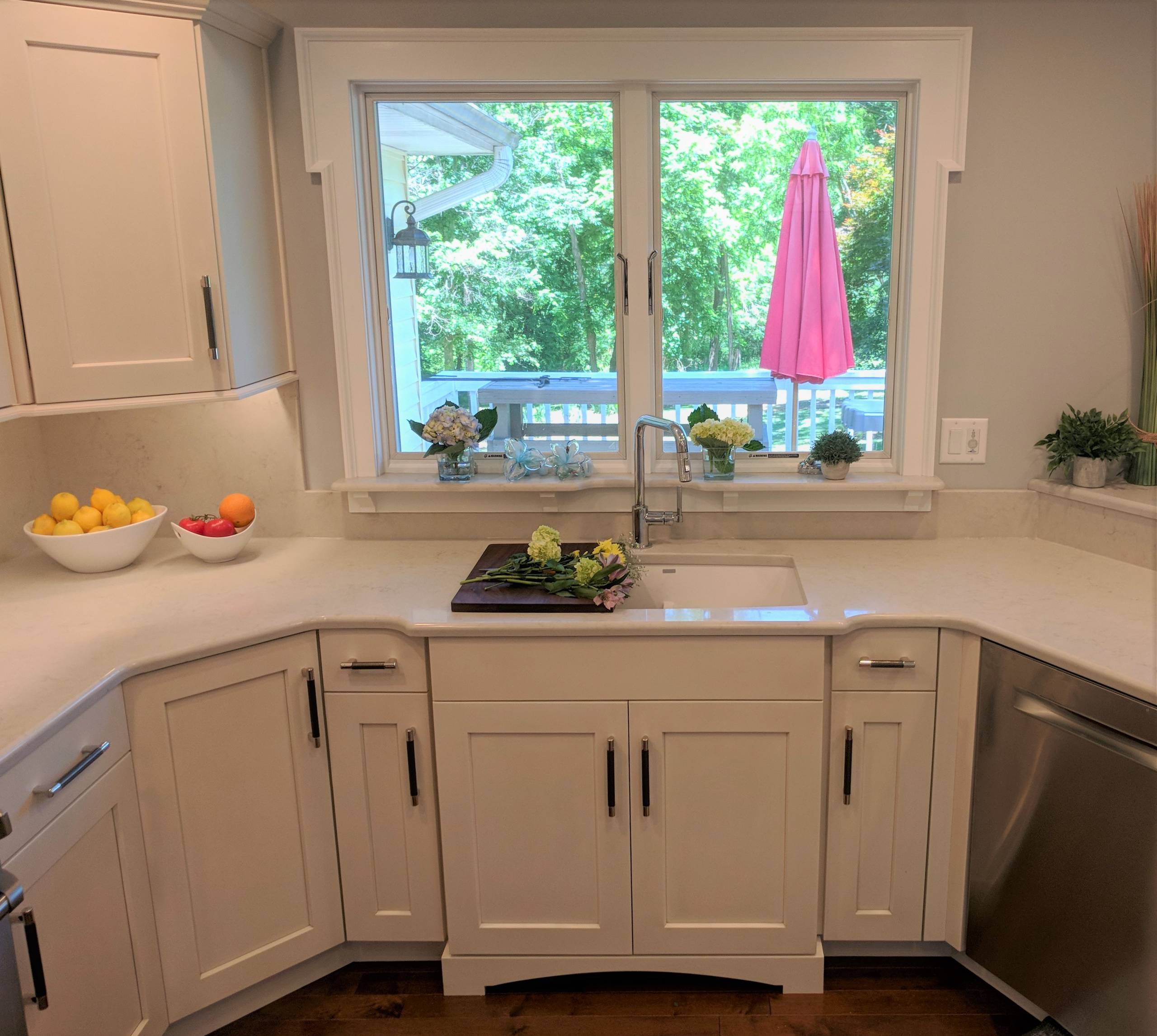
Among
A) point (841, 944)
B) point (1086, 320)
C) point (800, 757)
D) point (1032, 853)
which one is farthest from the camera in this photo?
point (1086, 320)

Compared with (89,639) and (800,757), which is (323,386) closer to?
(89,639)

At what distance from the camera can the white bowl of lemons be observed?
2.28 m

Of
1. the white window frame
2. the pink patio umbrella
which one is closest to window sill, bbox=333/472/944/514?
the white window frame

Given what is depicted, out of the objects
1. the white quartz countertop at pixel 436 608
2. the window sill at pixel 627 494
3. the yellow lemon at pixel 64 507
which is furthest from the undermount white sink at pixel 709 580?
the yellow lemon at pixel 64 507

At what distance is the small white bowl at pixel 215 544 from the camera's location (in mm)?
2348

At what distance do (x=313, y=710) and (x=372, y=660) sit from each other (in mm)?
163

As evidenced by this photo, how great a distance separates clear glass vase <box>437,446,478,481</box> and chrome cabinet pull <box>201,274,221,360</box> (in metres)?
0.60

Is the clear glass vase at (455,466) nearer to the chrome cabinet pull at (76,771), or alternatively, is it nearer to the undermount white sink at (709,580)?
the undermount white sink at (709,580)

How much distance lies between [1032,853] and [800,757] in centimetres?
46

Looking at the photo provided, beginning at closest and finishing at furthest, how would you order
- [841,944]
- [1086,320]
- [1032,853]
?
1. [1032,853]
2. [841,944]
3. [1086,320]

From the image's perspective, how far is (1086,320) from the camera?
2.43 meters

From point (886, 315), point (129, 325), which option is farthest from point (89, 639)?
point (886, 315)

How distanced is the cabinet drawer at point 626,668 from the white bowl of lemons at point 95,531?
2.81ft

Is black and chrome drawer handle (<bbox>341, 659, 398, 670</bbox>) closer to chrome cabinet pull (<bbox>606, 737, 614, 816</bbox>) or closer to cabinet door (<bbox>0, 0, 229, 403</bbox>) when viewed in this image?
chrome cabinet pull (<bbox>606, 737, 614, 816</bbox>)
